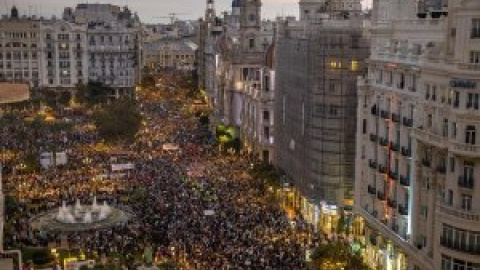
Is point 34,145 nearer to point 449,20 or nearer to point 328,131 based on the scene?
point 328,131

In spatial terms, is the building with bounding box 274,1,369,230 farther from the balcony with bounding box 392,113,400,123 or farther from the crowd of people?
the balcony with bounding box 392,113,400,123

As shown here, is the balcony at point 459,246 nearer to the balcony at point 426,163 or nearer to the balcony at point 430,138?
the balcony at point 426,163

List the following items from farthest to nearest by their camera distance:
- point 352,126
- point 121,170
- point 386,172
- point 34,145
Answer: point 34,145
point 121,170
point 352,126
point 386,172

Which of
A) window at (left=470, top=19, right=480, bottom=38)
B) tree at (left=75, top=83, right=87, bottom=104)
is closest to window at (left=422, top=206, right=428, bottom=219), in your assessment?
window at (left=470, top=19, right=480, bottom=38)

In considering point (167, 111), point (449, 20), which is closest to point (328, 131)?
point (449, 20)

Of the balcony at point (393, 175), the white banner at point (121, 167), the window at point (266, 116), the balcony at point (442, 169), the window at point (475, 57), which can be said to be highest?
the window at point (475, 57)

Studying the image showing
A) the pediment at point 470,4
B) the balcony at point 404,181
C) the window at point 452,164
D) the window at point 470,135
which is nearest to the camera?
the pediment at point 470,4

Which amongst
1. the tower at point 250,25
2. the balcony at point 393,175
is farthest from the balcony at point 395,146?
the tower at point 250,25
